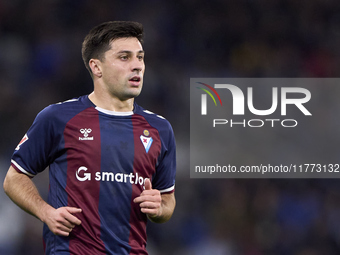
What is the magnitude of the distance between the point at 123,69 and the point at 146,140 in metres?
0.48

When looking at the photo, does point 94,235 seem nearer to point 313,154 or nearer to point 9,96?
point 9,96

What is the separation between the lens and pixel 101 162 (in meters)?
3.18

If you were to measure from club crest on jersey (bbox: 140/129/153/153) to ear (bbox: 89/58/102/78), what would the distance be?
0.48 metres

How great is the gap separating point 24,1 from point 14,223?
3.02 meters

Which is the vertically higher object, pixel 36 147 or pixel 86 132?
pixel 86 132

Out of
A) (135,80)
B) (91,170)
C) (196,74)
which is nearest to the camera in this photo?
(91,170)

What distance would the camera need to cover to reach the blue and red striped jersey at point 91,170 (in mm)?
3082

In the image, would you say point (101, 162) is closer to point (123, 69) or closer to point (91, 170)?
point (91, 170)

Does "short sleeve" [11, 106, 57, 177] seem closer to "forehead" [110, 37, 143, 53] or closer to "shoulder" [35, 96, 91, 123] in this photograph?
"shoulder" [35, 96, 91, 123]

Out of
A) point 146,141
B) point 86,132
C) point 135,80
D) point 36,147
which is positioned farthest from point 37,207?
point 135,80

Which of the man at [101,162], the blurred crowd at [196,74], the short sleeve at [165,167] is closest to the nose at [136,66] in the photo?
the man at [101,162]

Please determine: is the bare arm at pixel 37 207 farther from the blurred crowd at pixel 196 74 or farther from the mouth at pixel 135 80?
the blurred crowd at pixel 196 74

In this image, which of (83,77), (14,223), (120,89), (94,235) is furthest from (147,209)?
(83,77)

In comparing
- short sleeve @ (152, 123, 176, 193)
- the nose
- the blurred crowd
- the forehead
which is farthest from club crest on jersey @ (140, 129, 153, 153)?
the blurred crowd
